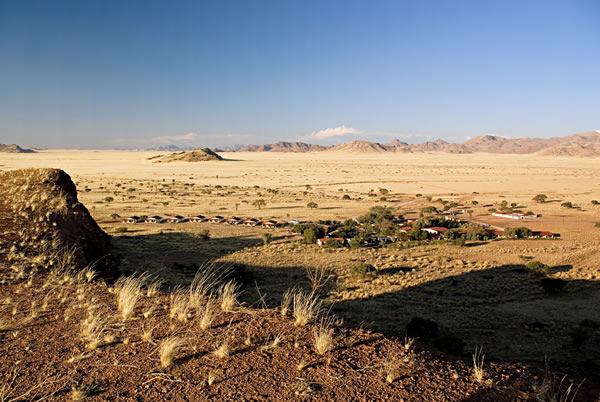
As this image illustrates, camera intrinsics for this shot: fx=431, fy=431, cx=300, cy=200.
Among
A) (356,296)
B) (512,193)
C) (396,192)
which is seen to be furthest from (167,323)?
(512,193)

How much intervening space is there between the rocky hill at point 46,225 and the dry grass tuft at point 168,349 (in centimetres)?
546

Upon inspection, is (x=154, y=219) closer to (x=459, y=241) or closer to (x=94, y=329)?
(x=459, y=241)

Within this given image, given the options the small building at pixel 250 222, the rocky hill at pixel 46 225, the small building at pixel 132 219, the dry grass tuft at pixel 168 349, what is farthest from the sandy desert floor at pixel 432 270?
the dry grass tuft at pixel 168 349

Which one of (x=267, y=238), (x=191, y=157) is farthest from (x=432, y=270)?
(x=191, y=157)

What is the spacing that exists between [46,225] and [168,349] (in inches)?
453

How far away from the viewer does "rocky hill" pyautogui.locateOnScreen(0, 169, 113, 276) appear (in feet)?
39.7

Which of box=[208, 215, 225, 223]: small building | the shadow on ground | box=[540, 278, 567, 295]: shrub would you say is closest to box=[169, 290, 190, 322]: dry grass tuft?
the shadow on ground

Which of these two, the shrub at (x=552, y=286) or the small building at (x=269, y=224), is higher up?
the small building at (x=269, y=224)

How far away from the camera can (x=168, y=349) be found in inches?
238

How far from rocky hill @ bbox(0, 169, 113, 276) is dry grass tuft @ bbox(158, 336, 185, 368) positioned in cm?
546

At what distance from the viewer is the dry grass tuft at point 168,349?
5.99 metres

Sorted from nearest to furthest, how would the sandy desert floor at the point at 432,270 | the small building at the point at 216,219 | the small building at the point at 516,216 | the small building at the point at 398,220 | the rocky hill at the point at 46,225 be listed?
the rocky hill at the point at 46,225 → the sandy desert floor at the point at 432,270 → the small building at the point at 216,219 → the small building at the point at 398,220 → the small building at the point at 516,216

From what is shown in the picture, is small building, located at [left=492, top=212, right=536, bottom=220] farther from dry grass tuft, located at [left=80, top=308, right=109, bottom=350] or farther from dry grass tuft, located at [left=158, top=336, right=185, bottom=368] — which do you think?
dry grass tuft, located at [left=80, top=308, right=109, bottom=350]

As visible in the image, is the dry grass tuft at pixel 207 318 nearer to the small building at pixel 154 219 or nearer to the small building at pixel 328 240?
the small building at pixel 328 240
